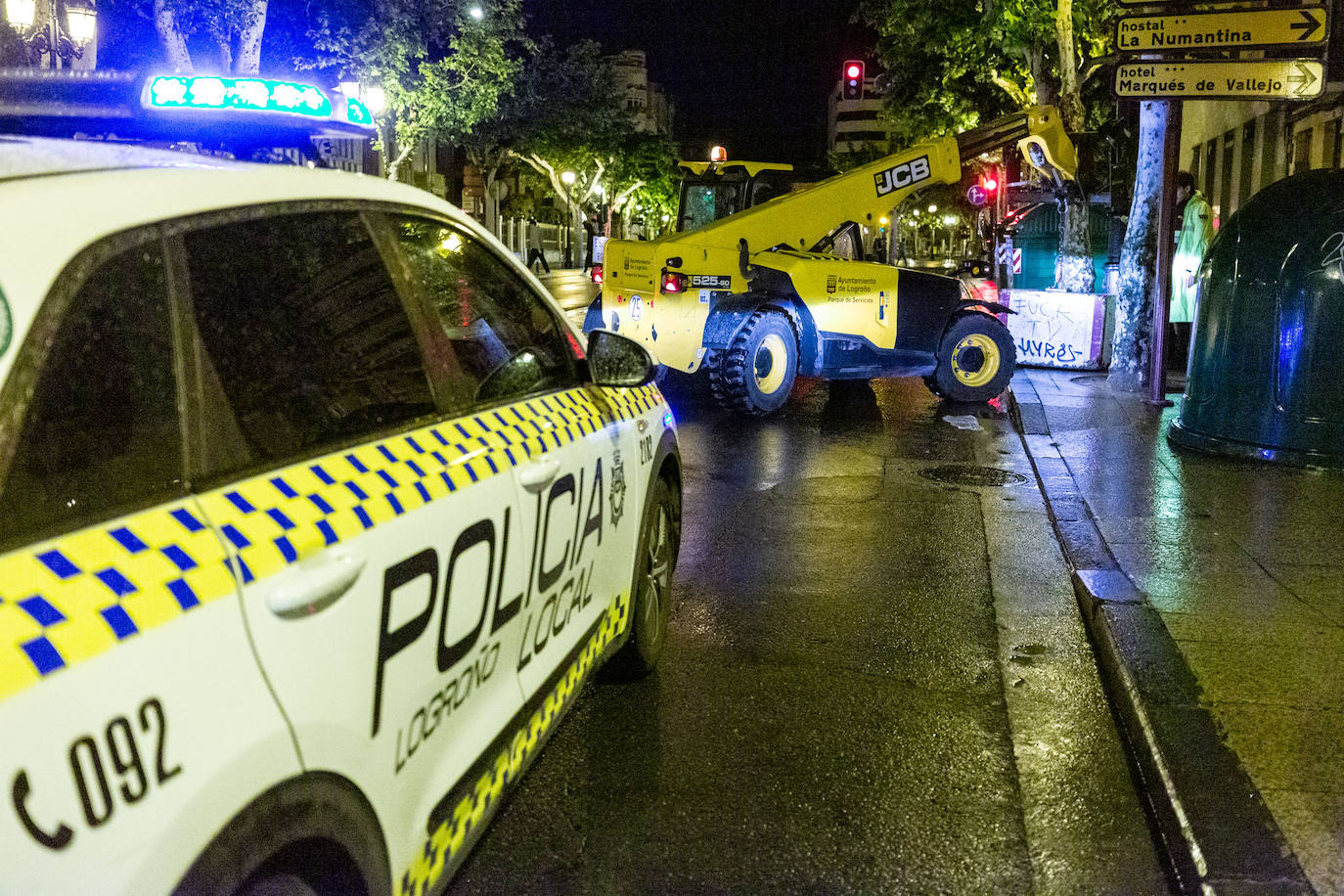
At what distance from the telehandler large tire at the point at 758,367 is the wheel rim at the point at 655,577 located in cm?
650

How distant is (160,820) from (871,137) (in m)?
147

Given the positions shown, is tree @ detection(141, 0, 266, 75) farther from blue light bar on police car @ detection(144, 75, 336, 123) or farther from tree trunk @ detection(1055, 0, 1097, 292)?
blue light bar on police car @ detection(144, 75, 336, 123)

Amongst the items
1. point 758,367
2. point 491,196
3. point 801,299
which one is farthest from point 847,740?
point 491,196

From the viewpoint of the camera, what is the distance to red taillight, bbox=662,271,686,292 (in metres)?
11.7

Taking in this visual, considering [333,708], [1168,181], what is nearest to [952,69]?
[1168,181]

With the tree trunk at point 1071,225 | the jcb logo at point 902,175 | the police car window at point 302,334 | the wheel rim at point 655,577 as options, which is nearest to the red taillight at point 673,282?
the jcb logo at point 902,175

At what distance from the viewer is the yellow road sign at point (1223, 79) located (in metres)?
11.1

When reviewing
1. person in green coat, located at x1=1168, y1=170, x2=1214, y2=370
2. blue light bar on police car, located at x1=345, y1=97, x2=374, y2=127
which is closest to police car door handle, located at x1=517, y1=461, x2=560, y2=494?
blue light bar on police car, located at x1=345, y1=97, x2=374, y2=127

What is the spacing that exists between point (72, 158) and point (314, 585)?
0.91 metres

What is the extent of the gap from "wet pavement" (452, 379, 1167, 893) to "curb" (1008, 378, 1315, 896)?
83 mm

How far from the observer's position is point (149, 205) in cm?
214

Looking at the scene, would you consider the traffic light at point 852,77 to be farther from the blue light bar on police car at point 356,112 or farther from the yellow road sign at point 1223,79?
the blue light bar on police car at point 356,112

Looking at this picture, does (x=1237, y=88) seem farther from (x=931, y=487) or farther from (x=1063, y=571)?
(x=1063, y=571)

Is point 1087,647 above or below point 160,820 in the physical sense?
below
